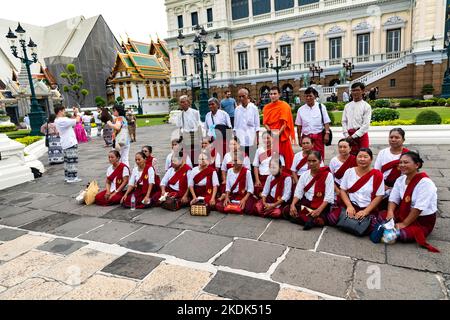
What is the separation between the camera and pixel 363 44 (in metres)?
28.8

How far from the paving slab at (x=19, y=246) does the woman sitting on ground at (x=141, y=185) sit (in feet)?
4.33

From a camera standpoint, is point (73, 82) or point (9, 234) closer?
point (9, 234)

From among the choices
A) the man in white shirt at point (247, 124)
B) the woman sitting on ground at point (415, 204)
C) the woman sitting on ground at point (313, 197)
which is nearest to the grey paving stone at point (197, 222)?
the woman sitting on ground at point (313, 197)

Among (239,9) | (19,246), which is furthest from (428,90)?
(19,246)

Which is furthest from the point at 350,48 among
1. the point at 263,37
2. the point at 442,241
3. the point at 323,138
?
the point at 442,241

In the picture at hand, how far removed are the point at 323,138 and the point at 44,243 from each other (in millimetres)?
4225

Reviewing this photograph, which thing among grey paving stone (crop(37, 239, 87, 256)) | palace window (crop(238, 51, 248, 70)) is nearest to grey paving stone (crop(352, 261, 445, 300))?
grey paving stone (crop(37, 239, 87, 256))

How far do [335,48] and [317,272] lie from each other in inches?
1238

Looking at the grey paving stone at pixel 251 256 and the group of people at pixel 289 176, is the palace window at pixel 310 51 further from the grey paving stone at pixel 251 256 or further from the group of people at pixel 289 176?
the grey paving stone at pixel 251 256

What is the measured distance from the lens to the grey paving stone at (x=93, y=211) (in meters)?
4.67

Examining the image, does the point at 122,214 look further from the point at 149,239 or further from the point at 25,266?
the point at 25,266

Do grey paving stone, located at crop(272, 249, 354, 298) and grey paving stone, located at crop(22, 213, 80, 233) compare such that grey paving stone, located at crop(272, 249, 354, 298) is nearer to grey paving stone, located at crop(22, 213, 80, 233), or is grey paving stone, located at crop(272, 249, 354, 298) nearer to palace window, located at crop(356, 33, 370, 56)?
grey paving stone, located at crop(22, 213, 80, 233)

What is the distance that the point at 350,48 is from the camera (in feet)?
95.5

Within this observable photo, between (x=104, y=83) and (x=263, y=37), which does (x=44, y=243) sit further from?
(x=104, y=83)
